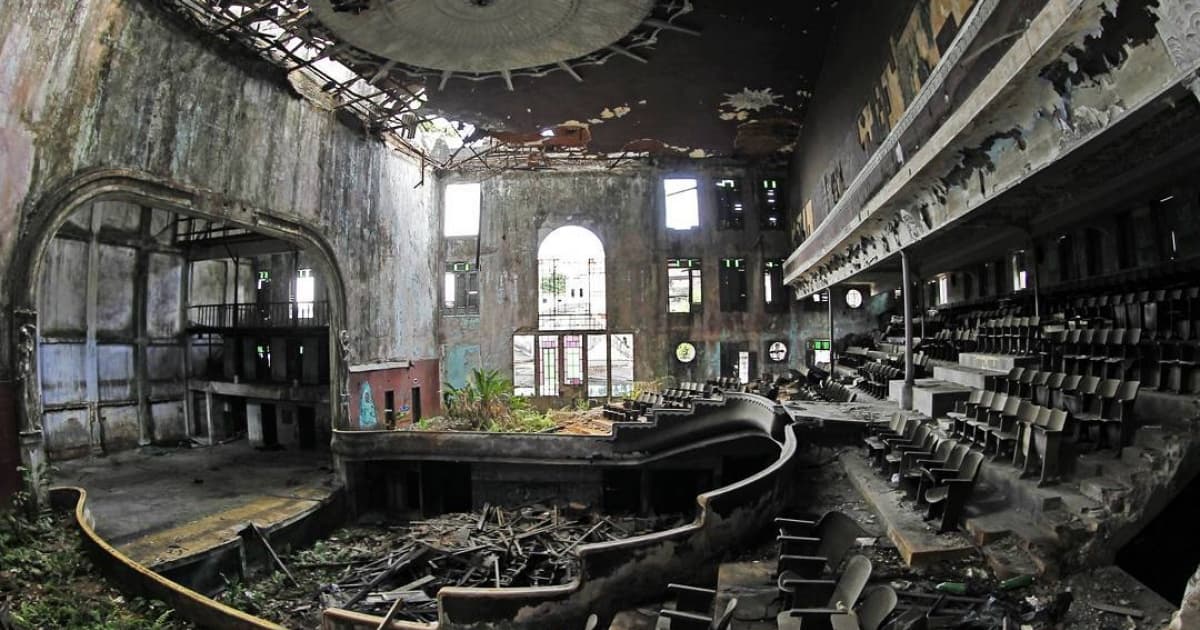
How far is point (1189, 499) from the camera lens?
4930 millimetres

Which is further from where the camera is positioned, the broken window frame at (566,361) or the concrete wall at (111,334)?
the broken window frame at (566,361)

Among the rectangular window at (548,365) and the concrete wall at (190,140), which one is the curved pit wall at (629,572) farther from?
the rectangular window at (548,365)

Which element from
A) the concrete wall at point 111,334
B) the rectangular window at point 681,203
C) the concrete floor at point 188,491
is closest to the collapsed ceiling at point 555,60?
the rectangular window at point 681,203

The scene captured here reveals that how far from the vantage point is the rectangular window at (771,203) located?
19.5m

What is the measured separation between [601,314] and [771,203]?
6.29 meters

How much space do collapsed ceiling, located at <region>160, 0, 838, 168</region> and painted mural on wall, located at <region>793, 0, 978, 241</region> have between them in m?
2.23

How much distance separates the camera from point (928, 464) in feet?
17.7

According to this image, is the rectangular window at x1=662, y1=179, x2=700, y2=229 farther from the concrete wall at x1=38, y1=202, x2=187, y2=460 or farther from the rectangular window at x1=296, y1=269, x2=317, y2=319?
the concrete wall at x1=38, y1=202, x2=187, y2=460

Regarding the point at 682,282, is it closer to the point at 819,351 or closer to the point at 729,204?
the point at 729,204

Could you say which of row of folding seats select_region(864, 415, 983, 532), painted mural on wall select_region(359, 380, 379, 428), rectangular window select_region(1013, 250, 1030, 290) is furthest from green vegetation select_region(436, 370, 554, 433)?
rectangular window select_region(1013, 250, 1030, 290)

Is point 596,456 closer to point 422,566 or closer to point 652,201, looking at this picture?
point 422,566

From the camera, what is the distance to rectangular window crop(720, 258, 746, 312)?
63.7 ft

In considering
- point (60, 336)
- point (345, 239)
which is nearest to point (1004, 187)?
point (345, 239)

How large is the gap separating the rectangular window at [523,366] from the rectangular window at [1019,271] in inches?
500
